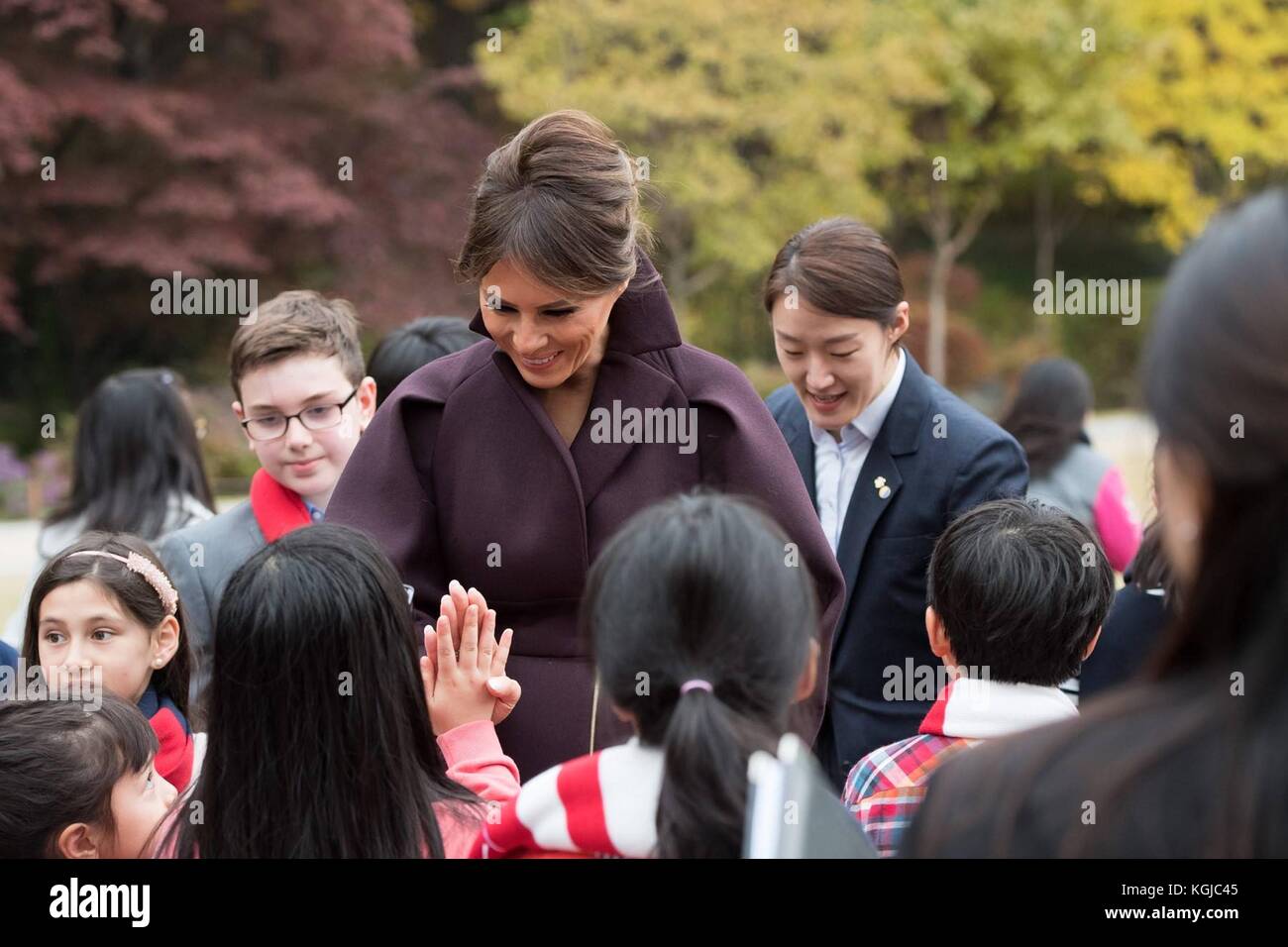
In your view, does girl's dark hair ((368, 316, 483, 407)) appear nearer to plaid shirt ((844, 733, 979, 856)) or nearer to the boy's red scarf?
the boy's red scarf

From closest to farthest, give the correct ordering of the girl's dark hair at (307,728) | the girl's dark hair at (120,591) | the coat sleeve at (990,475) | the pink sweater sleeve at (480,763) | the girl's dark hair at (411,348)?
the girl's dark hair at (307,728)
the pink sweater sleeve at (480,763)
the girl's dark hair at (120,591)
the coat sleeve at (990,475)
the girl's dark hair at (411,348)

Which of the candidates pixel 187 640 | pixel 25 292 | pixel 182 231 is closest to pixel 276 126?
pixel 182 231

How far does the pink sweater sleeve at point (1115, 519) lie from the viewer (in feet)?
17.2

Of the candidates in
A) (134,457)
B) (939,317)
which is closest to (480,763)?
(134,457)

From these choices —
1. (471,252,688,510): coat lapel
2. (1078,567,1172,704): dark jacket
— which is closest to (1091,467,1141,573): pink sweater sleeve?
(1078,567,1172,704): dark jacket

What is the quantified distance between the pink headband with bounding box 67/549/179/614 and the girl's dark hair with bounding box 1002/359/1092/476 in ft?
10.8

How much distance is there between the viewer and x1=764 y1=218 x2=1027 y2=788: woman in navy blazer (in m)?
3.55

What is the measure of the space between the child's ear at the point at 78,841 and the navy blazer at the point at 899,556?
5.97 feet

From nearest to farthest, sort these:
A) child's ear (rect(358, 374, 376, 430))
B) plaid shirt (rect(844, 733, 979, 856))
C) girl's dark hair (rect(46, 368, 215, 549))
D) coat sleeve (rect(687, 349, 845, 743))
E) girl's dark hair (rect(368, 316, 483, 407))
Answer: plaid shirt (rect(844, 733, 979, 856))
coat sleeve (rect(687, 349, 845, 743))
child's ear (rect(358, 374, 376, 430))
girl's dark hair (rect(368, 316, 483, 407))
girl's dark hair (rect(46, 368, 215, 549))

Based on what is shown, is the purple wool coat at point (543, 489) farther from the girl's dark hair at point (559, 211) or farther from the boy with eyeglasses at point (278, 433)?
the boy with eyeglasses at point (278, 433)

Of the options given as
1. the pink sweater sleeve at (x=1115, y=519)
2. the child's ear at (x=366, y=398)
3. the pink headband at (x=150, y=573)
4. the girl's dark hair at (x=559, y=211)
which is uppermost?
the girl's dark hair at (x=559, y=211)

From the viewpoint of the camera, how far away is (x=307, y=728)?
218 cm

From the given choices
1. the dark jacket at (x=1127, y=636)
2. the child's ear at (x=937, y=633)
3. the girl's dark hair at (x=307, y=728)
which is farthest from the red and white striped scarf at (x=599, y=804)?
the dark jacket at (x=1127, y=636)

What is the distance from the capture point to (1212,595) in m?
1.22
